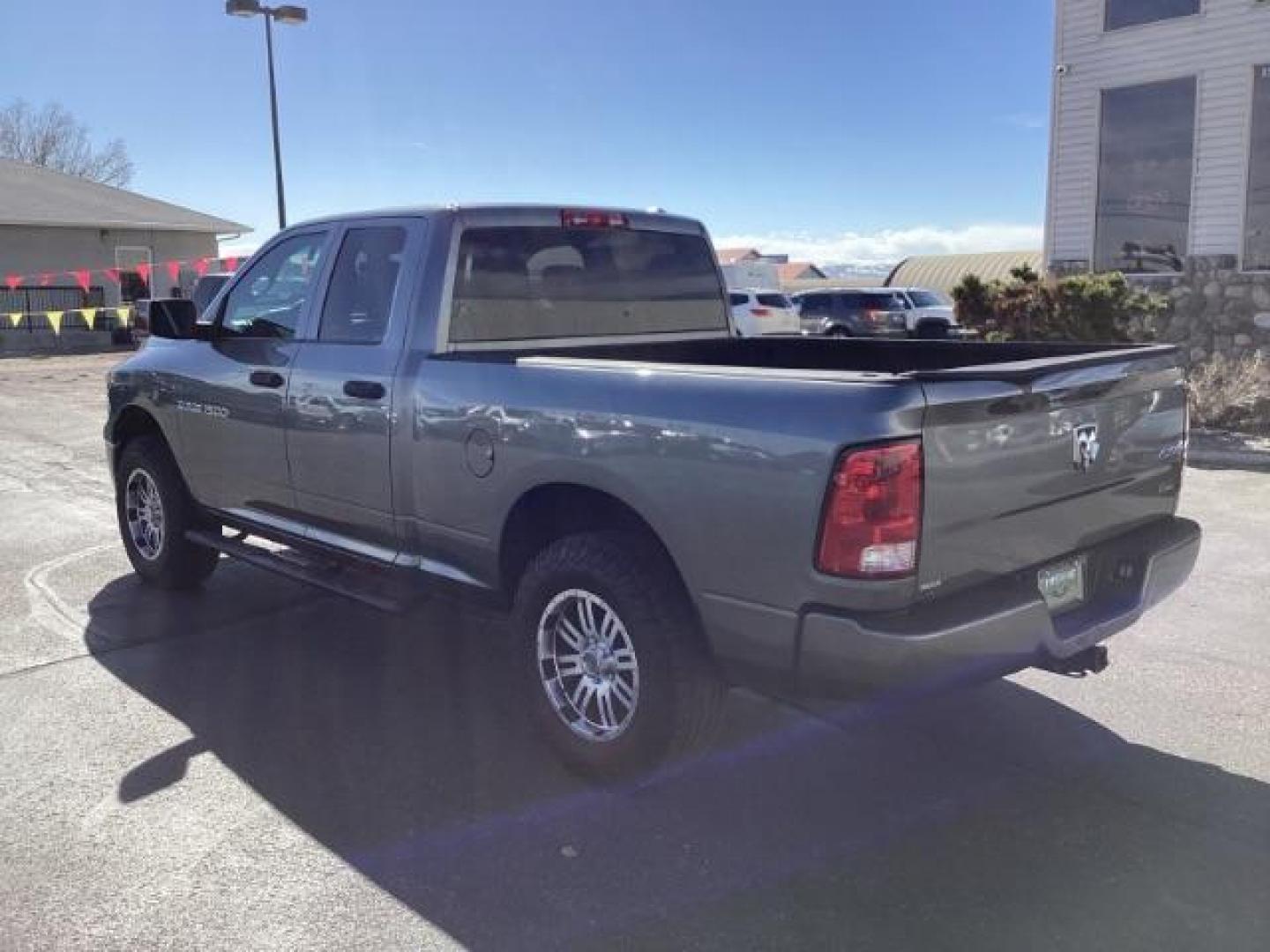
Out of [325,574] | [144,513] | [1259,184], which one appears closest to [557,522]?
[325,574]

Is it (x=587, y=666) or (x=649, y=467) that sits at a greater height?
(x=649, y=467)

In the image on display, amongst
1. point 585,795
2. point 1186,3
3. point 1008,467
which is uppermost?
point 1186,3

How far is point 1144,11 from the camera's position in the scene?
15.7 m

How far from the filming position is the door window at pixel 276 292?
16.6 ft

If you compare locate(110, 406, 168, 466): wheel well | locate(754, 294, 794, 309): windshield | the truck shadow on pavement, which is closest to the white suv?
locate(754, 294, 794, 309): windshield

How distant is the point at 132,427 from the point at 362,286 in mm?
2364

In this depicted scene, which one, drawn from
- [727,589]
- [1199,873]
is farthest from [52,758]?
[1199,873]

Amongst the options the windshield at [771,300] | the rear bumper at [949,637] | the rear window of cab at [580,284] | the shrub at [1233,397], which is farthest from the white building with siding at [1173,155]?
the rear bumper at [949,637]

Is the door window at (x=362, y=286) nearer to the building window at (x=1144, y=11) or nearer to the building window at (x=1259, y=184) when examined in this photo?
the building window at (x=1259, y=184)

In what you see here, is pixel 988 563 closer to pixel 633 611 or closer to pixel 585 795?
pixel 633 611

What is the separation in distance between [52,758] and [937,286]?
44480 mm

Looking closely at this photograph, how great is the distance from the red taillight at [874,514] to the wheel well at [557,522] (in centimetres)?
64

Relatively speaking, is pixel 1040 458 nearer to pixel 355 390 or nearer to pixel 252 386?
pixel 355 390

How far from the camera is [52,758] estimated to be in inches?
161
